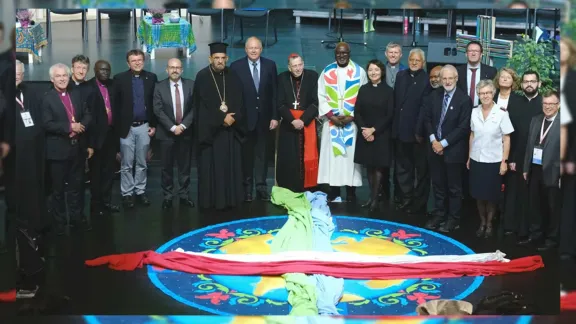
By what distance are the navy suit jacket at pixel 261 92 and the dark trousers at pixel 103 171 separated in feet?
3.84

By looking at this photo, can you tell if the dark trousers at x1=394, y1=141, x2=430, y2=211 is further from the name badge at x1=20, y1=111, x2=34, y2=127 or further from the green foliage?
the name badge at x1=20, y1=111, x2=34, y2=127

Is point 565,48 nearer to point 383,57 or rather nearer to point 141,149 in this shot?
point 383,57

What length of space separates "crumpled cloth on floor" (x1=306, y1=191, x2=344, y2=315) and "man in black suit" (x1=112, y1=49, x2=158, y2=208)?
4.83 feet

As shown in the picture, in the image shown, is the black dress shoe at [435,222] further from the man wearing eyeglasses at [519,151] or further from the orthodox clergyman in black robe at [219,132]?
the orthodox clergyman in black robe at [219,132]

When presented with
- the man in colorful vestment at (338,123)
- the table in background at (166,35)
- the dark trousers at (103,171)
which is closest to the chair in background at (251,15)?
the table in background at (166,35)

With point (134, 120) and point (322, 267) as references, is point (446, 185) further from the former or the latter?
point (134, 120)

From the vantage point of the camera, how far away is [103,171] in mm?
8281

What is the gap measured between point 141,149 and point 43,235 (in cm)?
129

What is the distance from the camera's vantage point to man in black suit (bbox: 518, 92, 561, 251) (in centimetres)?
727

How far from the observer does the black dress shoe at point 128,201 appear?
8.42m

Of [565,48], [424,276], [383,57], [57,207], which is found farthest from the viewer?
[383,57]

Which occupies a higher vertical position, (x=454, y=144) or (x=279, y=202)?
(x=454, y=144)

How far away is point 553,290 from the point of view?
707cm

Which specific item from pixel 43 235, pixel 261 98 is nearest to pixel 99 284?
pixel 43 235
